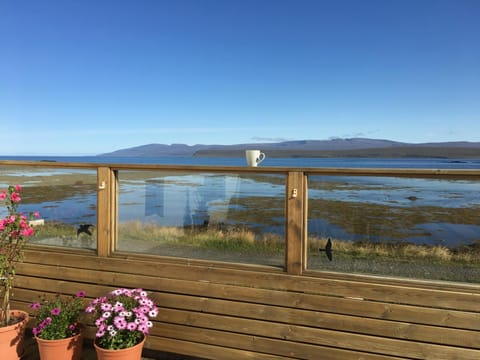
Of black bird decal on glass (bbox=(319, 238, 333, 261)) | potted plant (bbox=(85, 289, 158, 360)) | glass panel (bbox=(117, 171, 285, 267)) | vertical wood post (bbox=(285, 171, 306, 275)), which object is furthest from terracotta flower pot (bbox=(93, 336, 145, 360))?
black bird decal on glass (bbox=(319, 238, 333, 261))

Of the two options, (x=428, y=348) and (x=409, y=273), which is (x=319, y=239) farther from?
(x=428, y=348)

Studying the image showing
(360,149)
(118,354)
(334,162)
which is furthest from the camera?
(360,149)

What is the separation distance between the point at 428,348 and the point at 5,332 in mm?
2866

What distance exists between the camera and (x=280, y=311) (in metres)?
2.21

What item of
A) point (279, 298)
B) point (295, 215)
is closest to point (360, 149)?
point (295, 215)

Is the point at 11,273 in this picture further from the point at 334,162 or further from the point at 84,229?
the point at 334,162

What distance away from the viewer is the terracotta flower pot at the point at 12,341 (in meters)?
2.32

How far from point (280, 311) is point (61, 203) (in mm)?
2096

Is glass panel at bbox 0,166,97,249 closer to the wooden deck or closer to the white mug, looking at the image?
the wooden deck

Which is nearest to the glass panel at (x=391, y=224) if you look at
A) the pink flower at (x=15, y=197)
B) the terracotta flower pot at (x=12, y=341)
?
the terracotta flower pot at (x=12, y=341)

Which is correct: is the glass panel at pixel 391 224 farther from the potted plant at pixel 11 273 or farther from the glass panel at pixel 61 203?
the potted plant at pixel 11 273

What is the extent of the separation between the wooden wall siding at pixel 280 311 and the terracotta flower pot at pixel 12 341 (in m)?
0.37

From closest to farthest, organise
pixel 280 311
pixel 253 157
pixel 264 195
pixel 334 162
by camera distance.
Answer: pixel 280 311
pixel 264 195
pixel 253 157
pixel 334 162

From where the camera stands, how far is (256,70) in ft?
68.2
